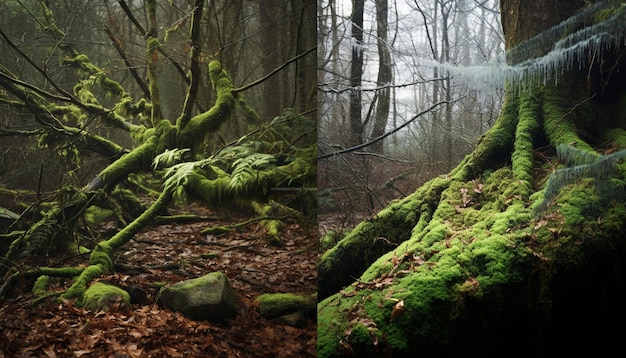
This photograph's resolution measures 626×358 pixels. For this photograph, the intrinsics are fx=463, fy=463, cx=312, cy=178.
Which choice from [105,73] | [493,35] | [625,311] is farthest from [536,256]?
[105,73]

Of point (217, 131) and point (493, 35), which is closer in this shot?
point (493, 35)

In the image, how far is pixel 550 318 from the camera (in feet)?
8.50

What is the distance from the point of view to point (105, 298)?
2725mm

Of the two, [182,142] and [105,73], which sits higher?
[105,73]

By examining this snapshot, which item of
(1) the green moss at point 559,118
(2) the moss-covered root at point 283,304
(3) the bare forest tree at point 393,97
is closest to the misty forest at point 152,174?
(2) the moss-covered root at point 283,304

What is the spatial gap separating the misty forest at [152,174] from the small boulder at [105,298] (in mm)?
16

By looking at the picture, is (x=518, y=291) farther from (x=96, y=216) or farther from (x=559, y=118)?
(x=96, y=216)

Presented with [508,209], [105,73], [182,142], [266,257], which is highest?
[105,73]

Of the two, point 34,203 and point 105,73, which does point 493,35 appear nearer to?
point 105,73

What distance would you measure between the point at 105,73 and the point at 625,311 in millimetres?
3351

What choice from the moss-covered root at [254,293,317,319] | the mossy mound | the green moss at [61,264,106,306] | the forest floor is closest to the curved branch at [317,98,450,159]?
the forest floor

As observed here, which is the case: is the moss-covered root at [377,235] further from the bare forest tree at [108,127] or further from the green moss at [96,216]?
the green moss at [96,216]

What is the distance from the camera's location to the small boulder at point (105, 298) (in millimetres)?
2711

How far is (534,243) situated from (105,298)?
2498mm
